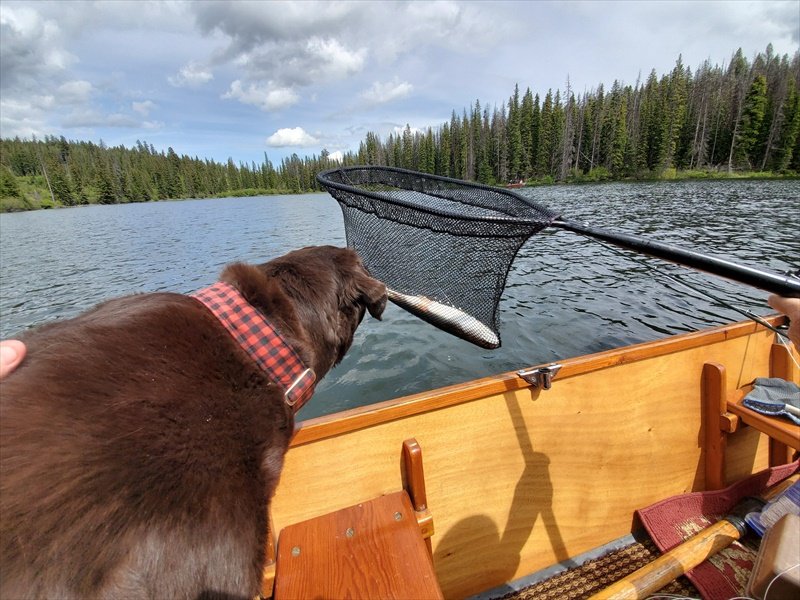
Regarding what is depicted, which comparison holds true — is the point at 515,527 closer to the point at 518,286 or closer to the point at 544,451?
the point at 544,451

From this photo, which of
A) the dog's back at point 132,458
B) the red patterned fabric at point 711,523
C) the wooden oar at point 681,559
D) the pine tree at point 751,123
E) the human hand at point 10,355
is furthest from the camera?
the pine tree at point 751,123

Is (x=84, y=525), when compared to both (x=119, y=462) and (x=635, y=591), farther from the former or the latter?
(x=635, y=591)

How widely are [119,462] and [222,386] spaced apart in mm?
391

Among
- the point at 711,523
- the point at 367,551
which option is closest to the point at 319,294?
the point at 367,551

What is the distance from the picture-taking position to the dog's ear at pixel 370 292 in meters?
2.27

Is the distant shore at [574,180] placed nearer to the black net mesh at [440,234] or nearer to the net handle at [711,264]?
the black net mesh at [440,234]

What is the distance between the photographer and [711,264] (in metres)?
1.25

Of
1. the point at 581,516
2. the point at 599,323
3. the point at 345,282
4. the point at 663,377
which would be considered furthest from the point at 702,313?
the point at 345,282

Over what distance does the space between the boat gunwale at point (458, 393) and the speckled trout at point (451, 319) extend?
56 centimetres

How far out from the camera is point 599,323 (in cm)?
809

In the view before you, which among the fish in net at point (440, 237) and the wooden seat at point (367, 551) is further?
the fish in net at point (440, 237)

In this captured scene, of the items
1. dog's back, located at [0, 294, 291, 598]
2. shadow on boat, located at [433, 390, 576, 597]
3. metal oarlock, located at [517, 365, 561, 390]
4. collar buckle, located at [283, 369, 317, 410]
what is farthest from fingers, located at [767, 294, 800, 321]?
dog's back, located at [0, 294, 291, 598]

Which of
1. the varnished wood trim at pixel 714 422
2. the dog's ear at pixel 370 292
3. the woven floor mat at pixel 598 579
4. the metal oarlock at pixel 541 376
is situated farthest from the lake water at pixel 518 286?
the woven floor mat at pixel 598 579

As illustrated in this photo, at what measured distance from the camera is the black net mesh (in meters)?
2.60
